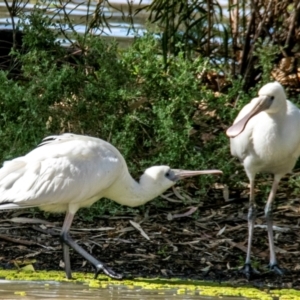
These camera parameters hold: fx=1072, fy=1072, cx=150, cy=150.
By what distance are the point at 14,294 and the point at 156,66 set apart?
3.93 meters

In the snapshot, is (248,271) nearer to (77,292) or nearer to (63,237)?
(63,237)

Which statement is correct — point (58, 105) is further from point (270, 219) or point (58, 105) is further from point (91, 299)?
point (91, 299)

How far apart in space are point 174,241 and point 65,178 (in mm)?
1454

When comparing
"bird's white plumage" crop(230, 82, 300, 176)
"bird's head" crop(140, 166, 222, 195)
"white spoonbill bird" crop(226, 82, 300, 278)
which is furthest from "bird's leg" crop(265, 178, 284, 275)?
"bird's head" crop(140, 166, 222, 195)

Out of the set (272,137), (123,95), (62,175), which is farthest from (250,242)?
(123,95)

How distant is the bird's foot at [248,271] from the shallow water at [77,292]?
2.87 ft

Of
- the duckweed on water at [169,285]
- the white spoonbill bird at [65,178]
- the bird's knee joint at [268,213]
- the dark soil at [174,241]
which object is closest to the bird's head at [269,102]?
the bird's knee joint at [268,213]

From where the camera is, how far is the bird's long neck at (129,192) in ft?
26.8

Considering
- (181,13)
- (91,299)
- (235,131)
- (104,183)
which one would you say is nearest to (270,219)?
(235,131)

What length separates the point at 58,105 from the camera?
1000 cm

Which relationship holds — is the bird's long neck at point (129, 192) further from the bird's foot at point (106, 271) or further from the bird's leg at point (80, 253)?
the bird's foot at point (106, 271)

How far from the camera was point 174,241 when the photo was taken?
8.93 meters

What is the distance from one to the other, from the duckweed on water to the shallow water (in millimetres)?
66

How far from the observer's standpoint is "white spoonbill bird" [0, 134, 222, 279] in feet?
25.7
